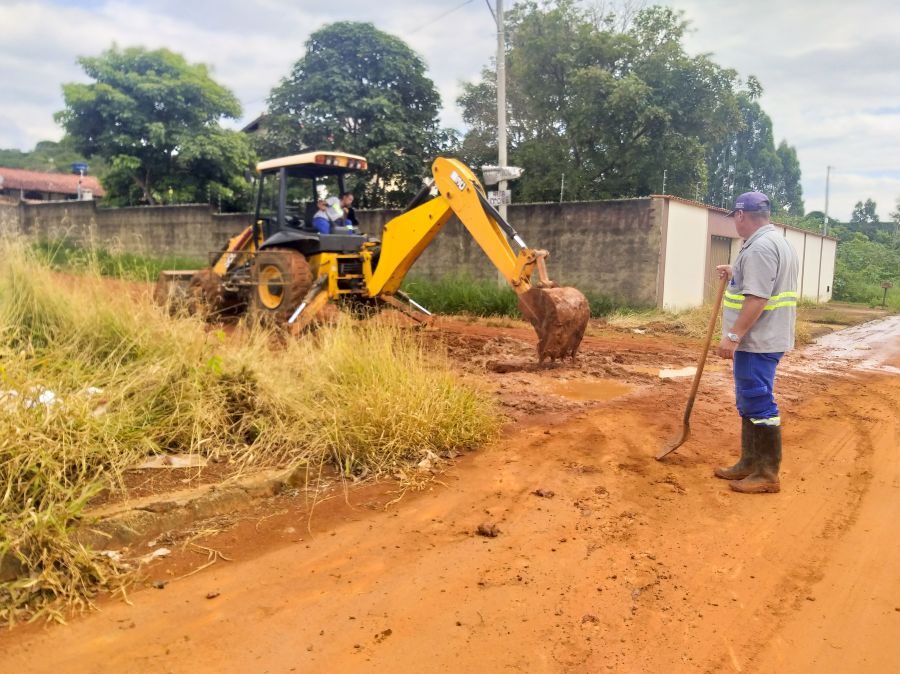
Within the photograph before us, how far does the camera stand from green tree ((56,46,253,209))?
912 inches

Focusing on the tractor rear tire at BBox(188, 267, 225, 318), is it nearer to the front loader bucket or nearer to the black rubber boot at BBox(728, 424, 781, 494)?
the front loader bucket

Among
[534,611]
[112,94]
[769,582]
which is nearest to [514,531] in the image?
[534,611]

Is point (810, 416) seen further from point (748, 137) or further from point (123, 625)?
point (748, 137)

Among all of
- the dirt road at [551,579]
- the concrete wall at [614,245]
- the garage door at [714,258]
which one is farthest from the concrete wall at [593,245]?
the dirt road at [551,579]

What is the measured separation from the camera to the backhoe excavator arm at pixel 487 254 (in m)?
7.57

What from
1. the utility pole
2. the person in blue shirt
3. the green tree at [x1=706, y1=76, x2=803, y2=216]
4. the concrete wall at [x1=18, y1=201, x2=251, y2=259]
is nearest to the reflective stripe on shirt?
the person in blue shirt

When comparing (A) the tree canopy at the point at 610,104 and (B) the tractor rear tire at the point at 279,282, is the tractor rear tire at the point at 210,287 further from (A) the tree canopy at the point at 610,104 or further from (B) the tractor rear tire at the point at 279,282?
(A) the tree canopy at the point at 610,104

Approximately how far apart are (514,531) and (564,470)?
1048 millimetres

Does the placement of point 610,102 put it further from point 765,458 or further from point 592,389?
point 765,458

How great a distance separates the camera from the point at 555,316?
7.50m

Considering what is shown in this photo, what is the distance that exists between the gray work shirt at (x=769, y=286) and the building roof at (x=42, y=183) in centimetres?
3917

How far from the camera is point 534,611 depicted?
9.86ft

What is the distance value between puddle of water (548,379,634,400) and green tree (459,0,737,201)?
1325 centimetres

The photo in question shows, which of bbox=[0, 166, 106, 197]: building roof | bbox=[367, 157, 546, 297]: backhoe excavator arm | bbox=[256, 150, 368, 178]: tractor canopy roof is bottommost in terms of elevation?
bbox=[367, 157, 546, 297]: backhoe excavator arm
